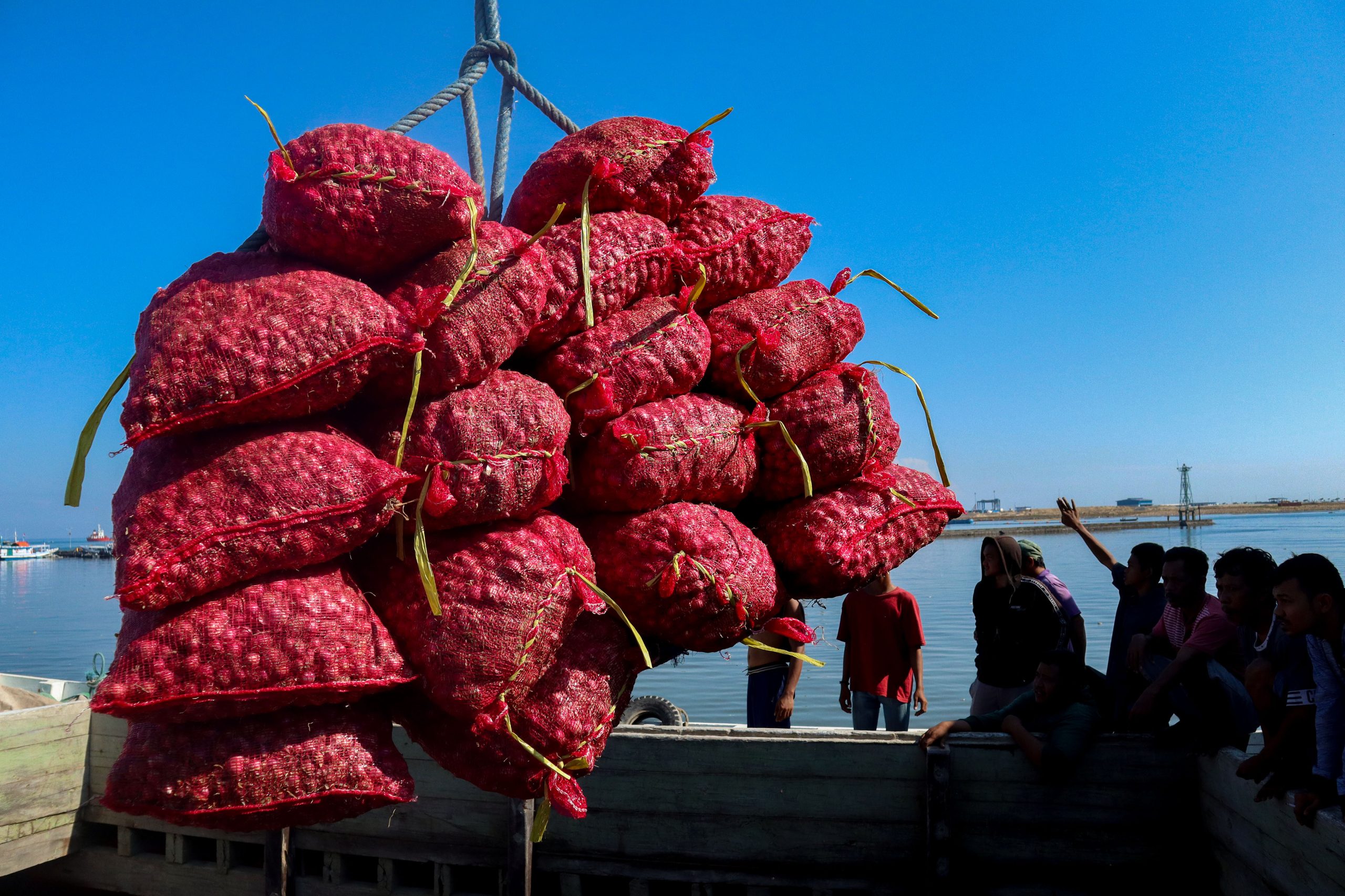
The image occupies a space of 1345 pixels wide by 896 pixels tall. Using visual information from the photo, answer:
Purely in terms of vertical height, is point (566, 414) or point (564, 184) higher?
point (564, 184)

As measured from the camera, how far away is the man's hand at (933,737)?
13.1ft

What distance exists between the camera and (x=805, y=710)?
10.3 meters

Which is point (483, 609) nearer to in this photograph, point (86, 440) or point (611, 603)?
point (611, 603)

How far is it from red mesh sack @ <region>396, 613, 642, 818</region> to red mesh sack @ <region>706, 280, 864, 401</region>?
905 mm

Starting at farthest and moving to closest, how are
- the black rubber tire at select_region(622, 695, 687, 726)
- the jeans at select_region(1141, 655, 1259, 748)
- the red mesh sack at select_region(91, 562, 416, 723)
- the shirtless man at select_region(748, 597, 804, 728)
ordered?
the black rubber tire at select_region(622, 695, 687, 726)
the shirtless man at select_region(748, 597, 804, 728)
the jeans at select_region(1141, 655, 1259, 748)
the red mesh sack at select_region(91, 562, 416, 723)

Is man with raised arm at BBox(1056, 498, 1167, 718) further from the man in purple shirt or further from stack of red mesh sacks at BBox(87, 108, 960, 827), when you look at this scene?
stack of red mesh sacks at BBox(87, 108, 960, 827)

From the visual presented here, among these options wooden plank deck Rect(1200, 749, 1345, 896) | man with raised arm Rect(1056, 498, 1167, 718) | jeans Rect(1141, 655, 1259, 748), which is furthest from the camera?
man with raised arm Rect(1056, 498, 1167, 718)

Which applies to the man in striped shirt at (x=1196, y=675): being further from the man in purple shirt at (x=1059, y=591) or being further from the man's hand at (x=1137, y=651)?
the man in purple shirt at (x=1059, y=591)

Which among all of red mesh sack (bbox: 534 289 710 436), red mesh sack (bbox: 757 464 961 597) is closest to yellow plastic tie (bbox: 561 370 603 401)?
A: red mesh sack (bbox: 534 289 710 436)

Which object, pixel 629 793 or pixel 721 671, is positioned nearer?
pixel 629 793

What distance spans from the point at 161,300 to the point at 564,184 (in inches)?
41.5

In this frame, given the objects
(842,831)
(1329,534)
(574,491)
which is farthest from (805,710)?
(1329,534)

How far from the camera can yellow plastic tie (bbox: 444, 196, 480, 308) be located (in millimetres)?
1899

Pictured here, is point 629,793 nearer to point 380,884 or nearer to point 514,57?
point 380,884
